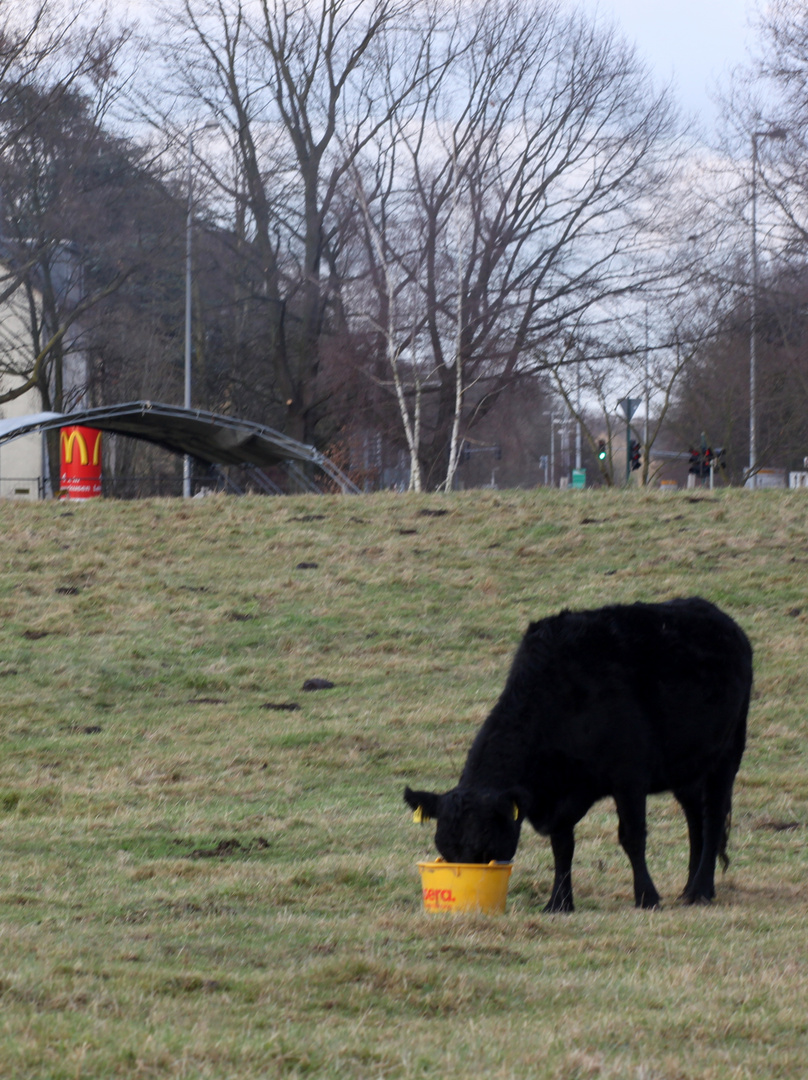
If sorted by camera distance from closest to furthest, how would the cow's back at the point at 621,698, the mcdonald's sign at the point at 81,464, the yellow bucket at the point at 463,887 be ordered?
the yellow bucket at the point at 463,887 → the cow's back at the point at 621,698 → the mcdonald's sign at the point at 81,464

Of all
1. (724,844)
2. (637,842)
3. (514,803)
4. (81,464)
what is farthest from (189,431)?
(514,803)

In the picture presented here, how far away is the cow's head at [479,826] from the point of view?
18.9ft

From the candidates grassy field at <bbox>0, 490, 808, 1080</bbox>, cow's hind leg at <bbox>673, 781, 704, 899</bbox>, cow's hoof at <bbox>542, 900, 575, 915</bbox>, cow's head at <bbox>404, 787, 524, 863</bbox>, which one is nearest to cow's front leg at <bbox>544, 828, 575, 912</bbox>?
cow's hoof at <bbox>542, 900, 575, 915</bbox>

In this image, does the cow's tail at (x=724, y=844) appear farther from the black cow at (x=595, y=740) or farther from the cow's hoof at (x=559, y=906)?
the cow's hoof at (x=559, y=906)

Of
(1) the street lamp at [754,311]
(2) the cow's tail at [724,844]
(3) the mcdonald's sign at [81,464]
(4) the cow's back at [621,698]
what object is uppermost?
(1) the street lamp at [754,311]

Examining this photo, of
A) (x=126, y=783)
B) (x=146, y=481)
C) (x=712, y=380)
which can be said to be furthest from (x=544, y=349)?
(x=126, y=783)

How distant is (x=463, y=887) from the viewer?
564 centimetres

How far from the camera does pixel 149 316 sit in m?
43.4

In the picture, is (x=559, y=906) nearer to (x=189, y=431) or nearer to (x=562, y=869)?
(x=562, y=869)

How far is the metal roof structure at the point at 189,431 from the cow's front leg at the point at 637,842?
1808 centimetres

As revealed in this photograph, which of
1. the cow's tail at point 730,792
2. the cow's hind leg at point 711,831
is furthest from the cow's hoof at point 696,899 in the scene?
the cow's tail at point 730,792

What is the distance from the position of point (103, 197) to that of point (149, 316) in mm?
12246

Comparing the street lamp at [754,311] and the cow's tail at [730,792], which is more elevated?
the street lamp at [754,311]

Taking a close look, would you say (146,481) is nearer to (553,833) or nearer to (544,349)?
(544,349)
